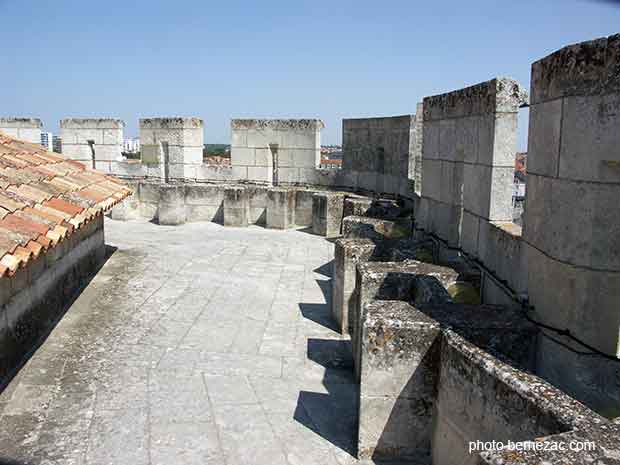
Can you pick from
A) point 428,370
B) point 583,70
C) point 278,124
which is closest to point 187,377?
point 428,370

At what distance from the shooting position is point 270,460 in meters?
4.39

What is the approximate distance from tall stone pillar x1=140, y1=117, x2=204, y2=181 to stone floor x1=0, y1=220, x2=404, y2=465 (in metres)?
5.49

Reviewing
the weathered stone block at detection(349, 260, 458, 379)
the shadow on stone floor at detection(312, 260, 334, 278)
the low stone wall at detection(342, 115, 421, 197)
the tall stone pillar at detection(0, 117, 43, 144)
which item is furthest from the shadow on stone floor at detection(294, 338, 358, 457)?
the tall stone pillar at detection(0, 117, 43, 144)

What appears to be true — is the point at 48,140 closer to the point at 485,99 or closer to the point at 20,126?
the point at 20,126

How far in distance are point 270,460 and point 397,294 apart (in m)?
2.20

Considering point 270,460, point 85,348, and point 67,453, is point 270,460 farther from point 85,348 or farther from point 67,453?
point 85,348

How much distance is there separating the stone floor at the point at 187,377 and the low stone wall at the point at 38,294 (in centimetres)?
17

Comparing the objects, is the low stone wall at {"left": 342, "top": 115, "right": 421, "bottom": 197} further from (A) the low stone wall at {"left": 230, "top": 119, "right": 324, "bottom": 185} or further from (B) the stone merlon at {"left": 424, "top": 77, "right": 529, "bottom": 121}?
(B) the stone merlon at {"left": 424, "top": 77, "right": 529, "bottom": 121}

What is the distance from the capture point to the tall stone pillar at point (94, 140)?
15375 millimetres

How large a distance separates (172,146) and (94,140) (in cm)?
224

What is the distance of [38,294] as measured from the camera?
660 centimetres

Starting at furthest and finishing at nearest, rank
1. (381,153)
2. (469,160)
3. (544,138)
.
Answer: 1. (381,153)
2. (469,160)
3. (544,138)

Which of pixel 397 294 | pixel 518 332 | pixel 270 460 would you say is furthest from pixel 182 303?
pixel 518 332

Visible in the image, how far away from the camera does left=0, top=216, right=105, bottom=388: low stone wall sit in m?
5.62
